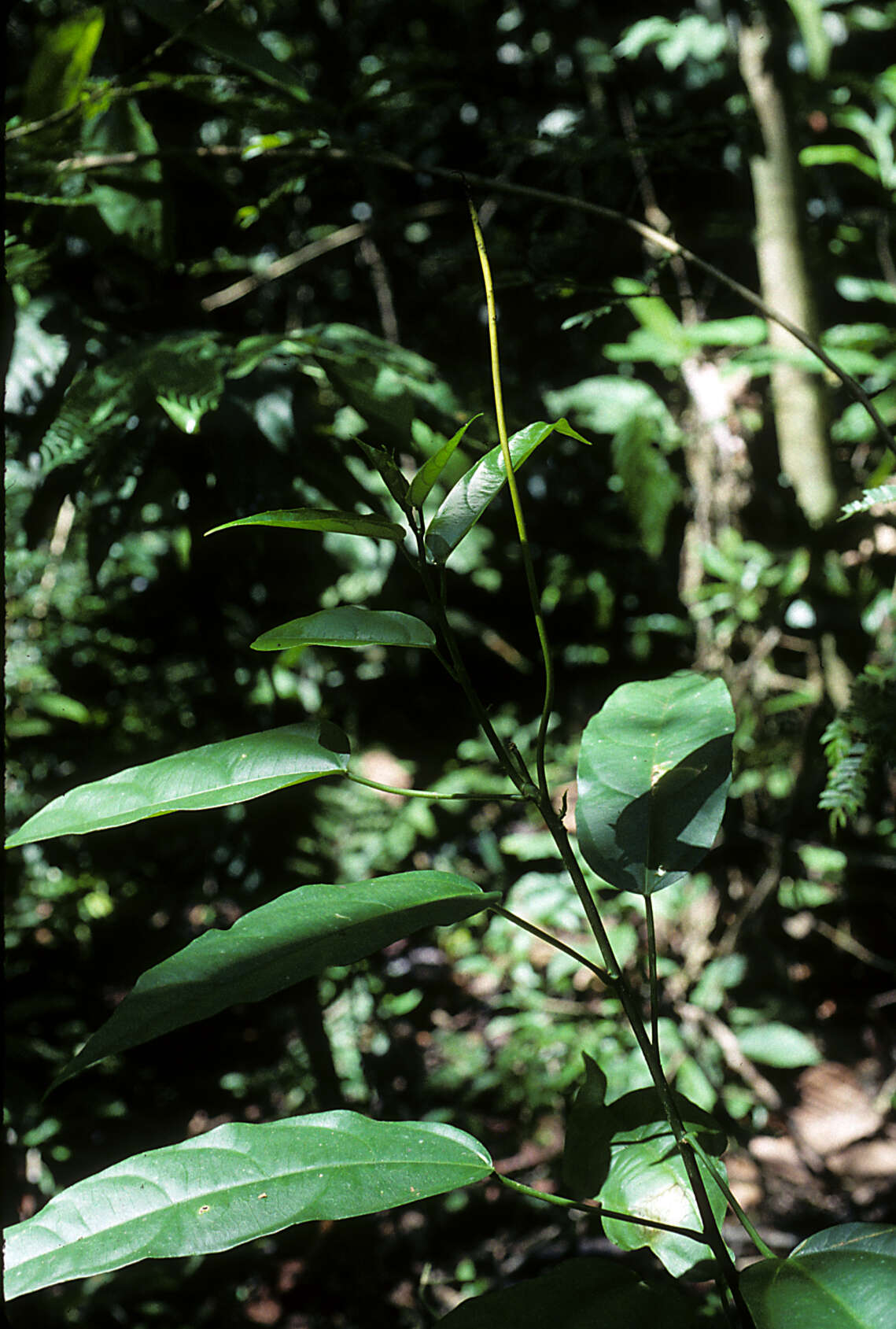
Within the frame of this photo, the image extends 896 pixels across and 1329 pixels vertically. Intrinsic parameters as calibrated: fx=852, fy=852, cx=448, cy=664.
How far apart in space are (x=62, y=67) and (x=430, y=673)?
123cm

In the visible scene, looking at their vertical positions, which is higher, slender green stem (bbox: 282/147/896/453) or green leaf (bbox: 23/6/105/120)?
green leaf (bbox: 23/6/105/120)

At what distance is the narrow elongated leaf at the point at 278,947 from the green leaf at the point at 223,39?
2.26 ft

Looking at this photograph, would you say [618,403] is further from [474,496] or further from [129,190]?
[474,496]

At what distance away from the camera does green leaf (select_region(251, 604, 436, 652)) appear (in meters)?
0.45

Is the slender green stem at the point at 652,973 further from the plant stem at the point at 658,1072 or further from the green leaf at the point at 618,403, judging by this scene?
the green leaf at the point at 618,403

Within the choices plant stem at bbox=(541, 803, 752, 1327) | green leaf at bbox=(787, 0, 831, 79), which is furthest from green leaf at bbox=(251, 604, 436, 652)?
green leaf at bbox=(787, 0, 831, 79)

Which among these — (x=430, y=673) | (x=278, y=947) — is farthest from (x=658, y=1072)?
(x=430, y=673)

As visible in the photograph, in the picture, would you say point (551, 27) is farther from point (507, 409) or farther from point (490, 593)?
point (490, 593)

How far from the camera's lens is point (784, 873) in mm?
1390

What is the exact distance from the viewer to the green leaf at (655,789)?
49 cm

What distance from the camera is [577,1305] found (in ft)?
1.34

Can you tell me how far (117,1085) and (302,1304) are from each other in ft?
1.49

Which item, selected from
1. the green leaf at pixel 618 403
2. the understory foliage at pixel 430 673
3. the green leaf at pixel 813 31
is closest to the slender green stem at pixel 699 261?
the understory foliage at pixel 430 673

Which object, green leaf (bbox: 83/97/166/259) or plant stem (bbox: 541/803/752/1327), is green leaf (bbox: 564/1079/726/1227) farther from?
green leaf (bbox: 83/97/166/259)
